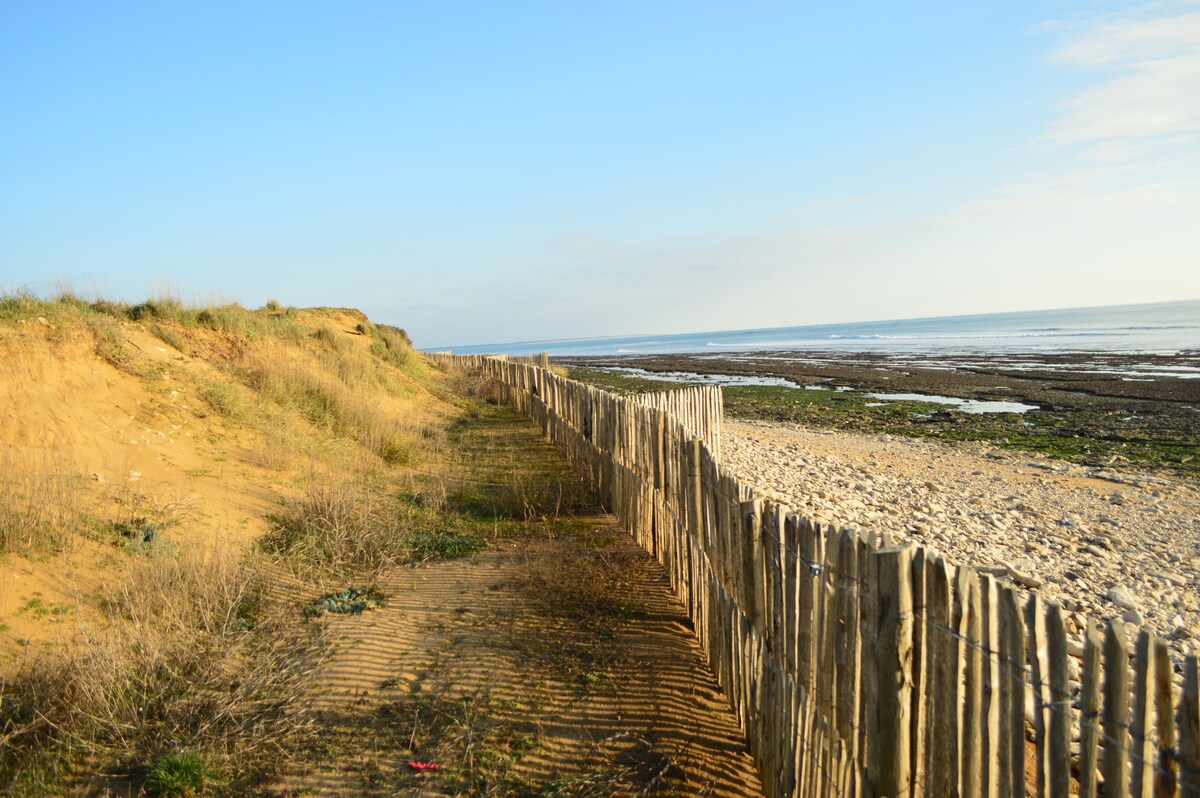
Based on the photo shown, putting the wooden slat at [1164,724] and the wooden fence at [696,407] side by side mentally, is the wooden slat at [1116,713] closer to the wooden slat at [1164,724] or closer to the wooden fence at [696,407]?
the wooden slat at [1164,724]

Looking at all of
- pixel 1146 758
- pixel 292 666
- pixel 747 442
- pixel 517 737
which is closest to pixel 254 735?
pixel 292 666

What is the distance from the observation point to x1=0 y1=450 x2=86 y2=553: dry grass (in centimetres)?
538

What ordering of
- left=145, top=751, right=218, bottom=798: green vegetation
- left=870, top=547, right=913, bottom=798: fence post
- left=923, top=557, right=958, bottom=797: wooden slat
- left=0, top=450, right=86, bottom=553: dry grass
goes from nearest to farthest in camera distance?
1. left=923, top=557, right=958, bottom=797: wooden slat
2. left=870, top=547, right=913, bottom=798: fence post
3. left=145, top=751, right=218, bottom=798: green vegetation
4. left=0, top=450, right=86, bottom=553: dry grass

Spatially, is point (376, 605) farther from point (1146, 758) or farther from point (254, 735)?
point (1146, 758)

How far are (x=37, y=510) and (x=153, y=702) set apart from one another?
2.83 metres

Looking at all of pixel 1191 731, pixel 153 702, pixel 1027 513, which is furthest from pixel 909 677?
pixel 1027 513

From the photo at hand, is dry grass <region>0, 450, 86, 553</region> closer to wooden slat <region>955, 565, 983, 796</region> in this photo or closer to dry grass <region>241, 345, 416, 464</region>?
dry grass <region>241, 345, 416, 464</region>

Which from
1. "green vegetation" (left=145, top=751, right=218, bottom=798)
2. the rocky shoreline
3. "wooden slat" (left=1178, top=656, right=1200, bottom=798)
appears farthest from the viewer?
the rocky shoreline

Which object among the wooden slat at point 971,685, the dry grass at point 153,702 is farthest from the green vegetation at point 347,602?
the wooden slat at point 971,685

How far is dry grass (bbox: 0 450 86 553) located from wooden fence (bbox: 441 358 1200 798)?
17.6ft

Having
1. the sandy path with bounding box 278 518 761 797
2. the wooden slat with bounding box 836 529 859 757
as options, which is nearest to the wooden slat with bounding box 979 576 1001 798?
the wooden slat with bounding box 836 529 859 757

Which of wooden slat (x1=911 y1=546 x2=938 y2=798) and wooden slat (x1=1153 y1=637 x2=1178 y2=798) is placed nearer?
wooden slat (x1=1153 y1=637 x2=1178 y2=798)

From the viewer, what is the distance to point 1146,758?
1547 millimetres

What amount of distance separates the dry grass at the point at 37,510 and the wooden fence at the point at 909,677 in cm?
536
